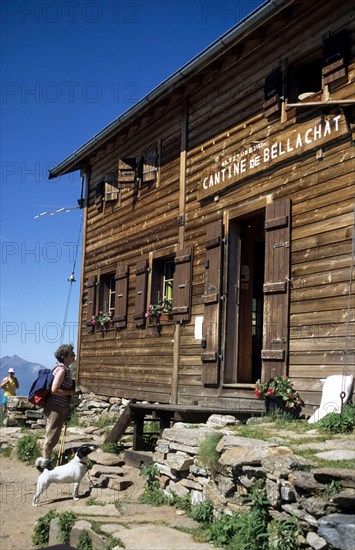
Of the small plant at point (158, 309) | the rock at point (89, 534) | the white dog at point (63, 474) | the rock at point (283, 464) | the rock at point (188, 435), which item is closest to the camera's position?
the rock at point (283, 464)

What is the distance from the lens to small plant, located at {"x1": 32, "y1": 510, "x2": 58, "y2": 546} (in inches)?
268

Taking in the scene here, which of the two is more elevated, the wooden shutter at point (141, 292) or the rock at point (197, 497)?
the wooden shutter at point (141, 292)

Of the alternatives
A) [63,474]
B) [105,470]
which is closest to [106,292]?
[105,470]

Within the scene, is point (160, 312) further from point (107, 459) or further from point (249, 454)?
point (249, 454)

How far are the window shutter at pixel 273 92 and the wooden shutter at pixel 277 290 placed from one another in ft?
4.59

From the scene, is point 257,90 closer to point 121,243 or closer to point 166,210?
point 166,210

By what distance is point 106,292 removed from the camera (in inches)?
622

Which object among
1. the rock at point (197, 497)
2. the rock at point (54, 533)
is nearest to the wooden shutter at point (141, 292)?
the rock at point (197, 497)

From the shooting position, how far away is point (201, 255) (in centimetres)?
1136

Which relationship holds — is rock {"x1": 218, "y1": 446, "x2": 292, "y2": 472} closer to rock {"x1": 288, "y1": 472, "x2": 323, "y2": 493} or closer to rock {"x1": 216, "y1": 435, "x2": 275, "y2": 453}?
rock {"x1": 216, "y1": 435, "x2": 275, "y2": 453}

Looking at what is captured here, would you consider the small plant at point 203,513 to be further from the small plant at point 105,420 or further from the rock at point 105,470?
the small plant at point 105,420

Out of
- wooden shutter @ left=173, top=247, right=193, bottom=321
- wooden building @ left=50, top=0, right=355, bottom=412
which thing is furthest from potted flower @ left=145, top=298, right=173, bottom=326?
wooden shutter @ left=173, top=247, right=193, bottom=321

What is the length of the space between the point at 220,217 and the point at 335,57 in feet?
10.8

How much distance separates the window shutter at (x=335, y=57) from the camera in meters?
8.41
